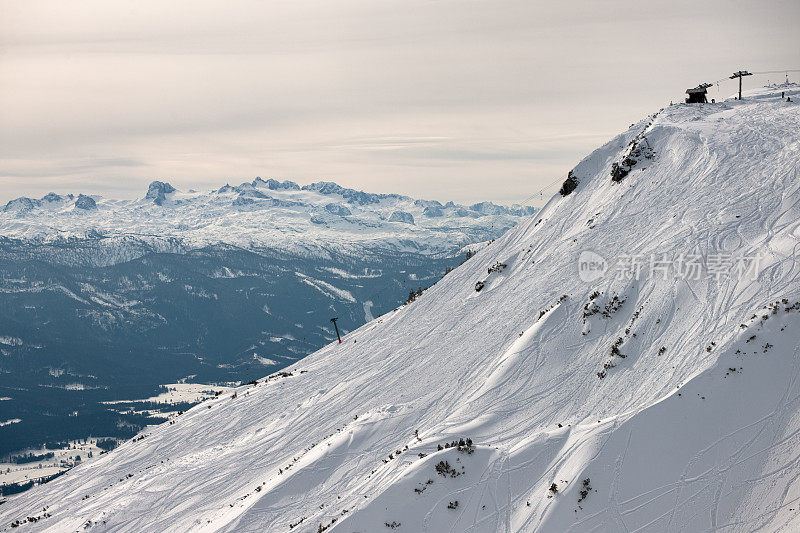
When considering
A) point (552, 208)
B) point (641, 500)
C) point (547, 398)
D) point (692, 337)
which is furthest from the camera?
point (552, 208)

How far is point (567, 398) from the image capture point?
112ft

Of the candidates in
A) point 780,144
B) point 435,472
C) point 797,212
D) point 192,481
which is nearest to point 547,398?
point 435,472

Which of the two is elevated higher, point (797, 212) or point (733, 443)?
point (797, 212)

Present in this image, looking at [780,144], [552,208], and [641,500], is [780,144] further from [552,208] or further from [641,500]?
[641,500]

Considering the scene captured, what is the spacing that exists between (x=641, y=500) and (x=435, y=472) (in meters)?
9.26

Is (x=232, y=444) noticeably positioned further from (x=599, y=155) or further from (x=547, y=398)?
(x=599, y=155)

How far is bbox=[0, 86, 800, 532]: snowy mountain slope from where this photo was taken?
82.4 feet

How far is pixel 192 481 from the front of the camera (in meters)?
43.5

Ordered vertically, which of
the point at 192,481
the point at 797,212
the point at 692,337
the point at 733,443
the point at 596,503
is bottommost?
the point at 192,481

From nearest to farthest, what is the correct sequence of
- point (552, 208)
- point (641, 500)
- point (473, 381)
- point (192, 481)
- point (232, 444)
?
1. point (641, 500)
2. point (473, 381)
3. point (192, 481)
4. point (232, 444)
5. point (552, 208)

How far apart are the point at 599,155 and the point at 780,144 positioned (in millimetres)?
19722

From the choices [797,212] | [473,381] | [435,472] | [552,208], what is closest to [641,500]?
[435,472]

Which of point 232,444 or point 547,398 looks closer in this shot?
point 547,398

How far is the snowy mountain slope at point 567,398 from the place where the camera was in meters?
25.1
